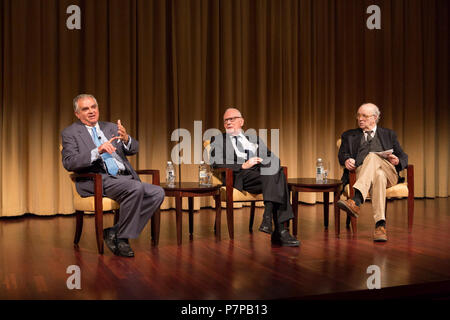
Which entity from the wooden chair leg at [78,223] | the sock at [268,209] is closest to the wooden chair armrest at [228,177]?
the sock at [268,209]

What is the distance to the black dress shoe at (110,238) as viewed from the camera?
3.61m

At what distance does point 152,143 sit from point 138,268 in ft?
9.07

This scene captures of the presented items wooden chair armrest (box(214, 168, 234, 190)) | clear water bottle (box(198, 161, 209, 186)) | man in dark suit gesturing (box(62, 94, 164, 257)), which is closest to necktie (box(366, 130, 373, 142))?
wooden chair armrest (box(214, 168, 234, 190))

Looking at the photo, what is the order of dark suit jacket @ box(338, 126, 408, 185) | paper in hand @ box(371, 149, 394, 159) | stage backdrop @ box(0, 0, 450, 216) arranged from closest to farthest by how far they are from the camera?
paper in hand @ box(371, 149, 394, 159)
dark suit jacket @ box(338, 126, 408, 185)
stage backdrop @ box(0, 0, 450, 216)

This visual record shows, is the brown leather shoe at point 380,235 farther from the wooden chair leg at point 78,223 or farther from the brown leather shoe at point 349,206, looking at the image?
the wooden chair leg at point 78,223

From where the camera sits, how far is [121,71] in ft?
18.4

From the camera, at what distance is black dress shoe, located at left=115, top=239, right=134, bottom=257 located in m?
3.48

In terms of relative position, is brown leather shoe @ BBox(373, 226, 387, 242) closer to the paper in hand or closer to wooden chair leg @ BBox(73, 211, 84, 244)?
the paper in hand

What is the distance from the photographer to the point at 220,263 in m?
3.31

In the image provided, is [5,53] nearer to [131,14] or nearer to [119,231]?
[131,14]

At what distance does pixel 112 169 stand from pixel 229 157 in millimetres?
1066

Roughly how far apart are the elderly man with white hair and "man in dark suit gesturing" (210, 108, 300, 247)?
507 millimetres

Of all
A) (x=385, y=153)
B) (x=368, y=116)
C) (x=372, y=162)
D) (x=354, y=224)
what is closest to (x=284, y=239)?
(x=354, y=224)

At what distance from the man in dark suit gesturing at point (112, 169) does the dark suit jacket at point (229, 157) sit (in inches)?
28.7
